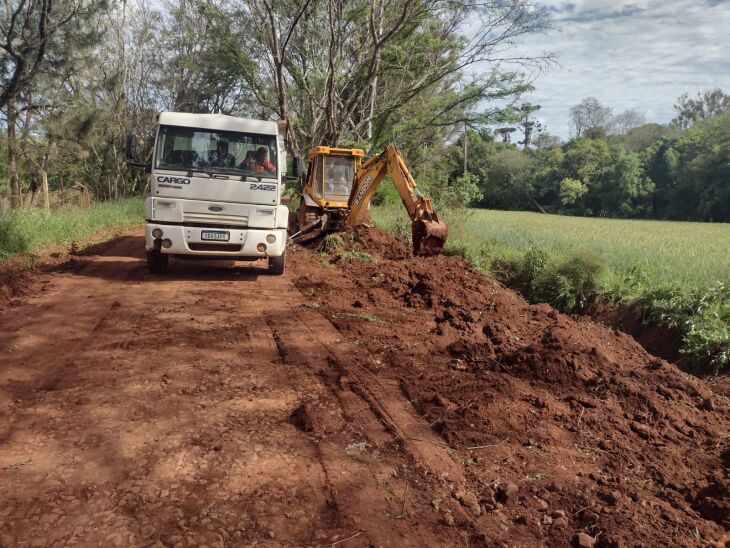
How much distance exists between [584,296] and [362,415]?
6262 mm

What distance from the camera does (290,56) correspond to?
21234 millimetres

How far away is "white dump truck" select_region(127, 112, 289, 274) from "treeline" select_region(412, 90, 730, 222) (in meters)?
20.2

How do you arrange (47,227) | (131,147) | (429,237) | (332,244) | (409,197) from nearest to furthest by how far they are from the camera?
(429,237), (131,147), (409,197), (332,244), (47,227)

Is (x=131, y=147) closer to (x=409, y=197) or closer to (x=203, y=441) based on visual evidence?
(x=409, y=197)

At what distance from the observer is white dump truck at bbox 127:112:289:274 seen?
863 cm

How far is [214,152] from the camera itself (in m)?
8.93

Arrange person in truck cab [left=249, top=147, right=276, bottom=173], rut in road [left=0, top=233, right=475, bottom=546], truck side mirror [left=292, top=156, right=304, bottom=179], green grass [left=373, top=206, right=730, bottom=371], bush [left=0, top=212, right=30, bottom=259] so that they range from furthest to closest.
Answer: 1. bush [left=0, top=212, right=30, bottom=259]
2. truck side mirror [left=292, top=156, right=304, bottom=179]
3. person in truck cab [left=249, top=147, right=276, bottom=173]
4. green grass [left=373, top=206, right=730, bottom=371]
5. rut in road [left=0, top=233, right=475, bottom=546]

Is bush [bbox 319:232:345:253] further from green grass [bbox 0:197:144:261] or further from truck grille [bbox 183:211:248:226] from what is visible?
green grass [bbox 0:197:144:261]

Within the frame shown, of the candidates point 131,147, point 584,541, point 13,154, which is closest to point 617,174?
A: point 13,154

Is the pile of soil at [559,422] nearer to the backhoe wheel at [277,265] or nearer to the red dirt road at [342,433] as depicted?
the red dirt road at [342,433]

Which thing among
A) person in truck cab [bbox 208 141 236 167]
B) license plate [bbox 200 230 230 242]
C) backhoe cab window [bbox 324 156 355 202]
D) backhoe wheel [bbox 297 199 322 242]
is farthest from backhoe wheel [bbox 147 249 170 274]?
backhoe cab window [bbox 324 156 355 202]

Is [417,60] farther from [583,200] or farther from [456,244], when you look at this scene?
[583,200]

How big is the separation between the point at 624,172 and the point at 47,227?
48.2m

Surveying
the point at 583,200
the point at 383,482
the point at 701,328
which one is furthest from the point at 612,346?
the point at 583,200
